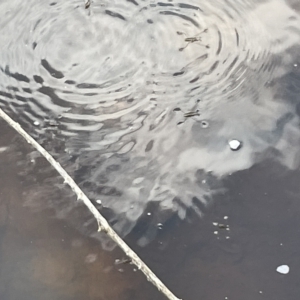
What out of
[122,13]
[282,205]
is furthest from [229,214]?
[122,13]

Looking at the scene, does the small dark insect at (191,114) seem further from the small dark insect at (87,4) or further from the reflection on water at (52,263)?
the small dark insect at (87,4)

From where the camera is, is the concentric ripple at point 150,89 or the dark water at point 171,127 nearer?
the dark water at point 171,127

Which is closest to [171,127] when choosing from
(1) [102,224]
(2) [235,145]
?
(2) [235,145]

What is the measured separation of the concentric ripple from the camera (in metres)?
1.42

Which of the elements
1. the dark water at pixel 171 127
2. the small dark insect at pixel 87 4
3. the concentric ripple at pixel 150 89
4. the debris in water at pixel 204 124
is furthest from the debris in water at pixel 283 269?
the small dark insect at pixel 87 4

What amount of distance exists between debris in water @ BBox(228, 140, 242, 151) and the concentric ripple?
0.05ft

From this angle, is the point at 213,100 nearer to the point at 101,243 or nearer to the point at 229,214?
the point at 229,214

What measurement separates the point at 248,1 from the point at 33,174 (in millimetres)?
1091

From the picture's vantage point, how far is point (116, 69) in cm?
→ 163

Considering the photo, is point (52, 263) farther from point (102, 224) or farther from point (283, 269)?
point (283, 269)

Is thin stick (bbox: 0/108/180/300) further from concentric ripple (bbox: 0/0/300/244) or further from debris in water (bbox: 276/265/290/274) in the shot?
debris in water (bbox: 276/265/290/274)

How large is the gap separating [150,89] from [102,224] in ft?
1.89

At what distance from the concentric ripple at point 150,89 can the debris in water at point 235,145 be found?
0.02 metres

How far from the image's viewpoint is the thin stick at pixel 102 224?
3.75ft
